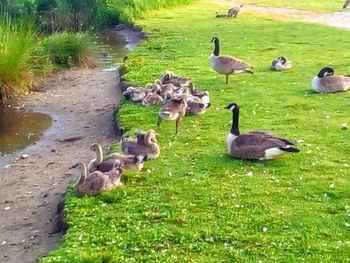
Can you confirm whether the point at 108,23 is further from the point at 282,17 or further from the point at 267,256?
the point at 267,256

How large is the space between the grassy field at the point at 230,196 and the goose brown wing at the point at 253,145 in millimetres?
210

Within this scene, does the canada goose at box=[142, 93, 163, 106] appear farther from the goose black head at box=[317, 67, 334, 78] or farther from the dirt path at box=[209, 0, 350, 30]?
the dirt path at box=[209, 0, 350, 30]

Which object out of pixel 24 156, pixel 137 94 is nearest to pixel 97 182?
pixel 24 156

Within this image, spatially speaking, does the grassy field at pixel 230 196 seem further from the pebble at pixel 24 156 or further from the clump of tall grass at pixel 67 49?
the clump of tall grass at pixel 67 49

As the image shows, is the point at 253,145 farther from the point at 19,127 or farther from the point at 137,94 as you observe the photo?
the point at 19,127

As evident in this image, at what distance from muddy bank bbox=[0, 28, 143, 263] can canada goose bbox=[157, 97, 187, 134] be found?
1.78 metres

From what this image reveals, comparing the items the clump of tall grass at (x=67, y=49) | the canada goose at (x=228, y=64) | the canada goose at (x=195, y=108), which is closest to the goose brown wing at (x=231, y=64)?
the canada goose at (x=228, y=64)

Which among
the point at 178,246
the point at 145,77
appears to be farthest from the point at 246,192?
the point at 145,77

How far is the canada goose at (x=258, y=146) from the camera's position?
11.4 meters

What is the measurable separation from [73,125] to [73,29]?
17206 mm

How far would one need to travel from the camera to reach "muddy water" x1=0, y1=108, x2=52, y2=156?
17188mm

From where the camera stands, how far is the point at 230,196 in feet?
34.1

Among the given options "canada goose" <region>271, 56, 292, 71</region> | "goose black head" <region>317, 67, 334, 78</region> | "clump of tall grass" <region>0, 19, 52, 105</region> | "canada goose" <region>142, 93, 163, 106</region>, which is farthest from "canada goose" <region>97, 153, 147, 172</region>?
"clump of tall grass" <region>0, 19, 52, 105</region>

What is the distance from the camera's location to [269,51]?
78.7 ft
